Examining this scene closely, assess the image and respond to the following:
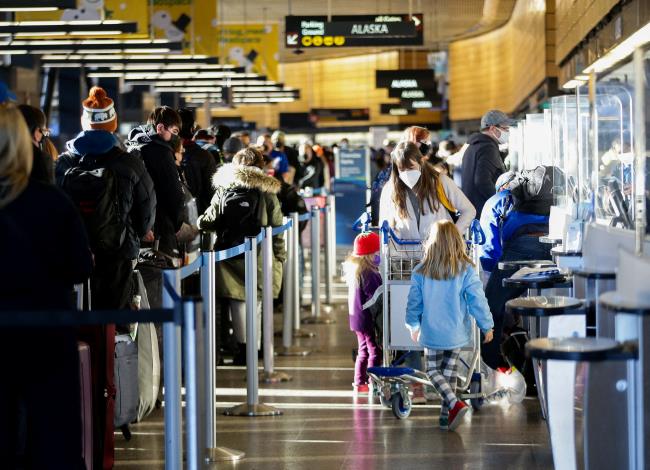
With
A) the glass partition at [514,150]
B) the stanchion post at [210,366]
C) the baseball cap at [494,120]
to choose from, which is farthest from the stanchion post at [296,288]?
the stanchion post at [210,366]

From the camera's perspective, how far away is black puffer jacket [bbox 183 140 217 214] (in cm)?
1016

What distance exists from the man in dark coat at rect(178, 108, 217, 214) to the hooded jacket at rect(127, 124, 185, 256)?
197 cm

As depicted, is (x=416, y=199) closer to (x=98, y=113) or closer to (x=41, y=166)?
(x=98, y=113)

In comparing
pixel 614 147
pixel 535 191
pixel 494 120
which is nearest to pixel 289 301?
pixel 494 120

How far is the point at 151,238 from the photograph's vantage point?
7.57 m

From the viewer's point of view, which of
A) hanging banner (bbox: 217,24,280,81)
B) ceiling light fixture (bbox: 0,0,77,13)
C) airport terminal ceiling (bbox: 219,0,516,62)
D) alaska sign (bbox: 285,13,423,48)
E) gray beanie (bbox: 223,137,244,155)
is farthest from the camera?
airport terminal ceiling (bbox: 219,0,516,62)

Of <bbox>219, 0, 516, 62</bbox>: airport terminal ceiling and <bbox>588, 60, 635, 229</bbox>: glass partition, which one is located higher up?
<bbox>219, 0, 516, 62</bbox>: airport terminal ceiling

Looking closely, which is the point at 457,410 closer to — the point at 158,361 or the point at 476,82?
the point at 158,361

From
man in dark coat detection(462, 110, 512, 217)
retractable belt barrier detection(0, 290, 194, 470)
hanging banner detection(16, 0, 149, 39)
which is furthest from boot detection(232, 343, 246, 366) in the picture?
hanging banner detection(16, 0, 149, 39)

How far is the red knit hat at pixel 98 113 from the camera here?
7.06 metres

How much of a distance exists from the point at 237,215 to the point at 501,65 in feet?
85.9

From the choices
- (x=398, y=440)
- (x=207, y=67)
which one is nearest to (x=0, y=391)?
(x=398, y=440)

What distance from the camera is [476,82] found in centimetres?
3788

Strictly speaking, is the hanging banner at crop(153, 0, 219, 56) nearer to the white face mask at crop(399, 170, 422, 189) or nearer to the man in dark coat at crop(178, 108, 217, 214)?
the man in dark coat at crop(178, 108, 217, 214)
